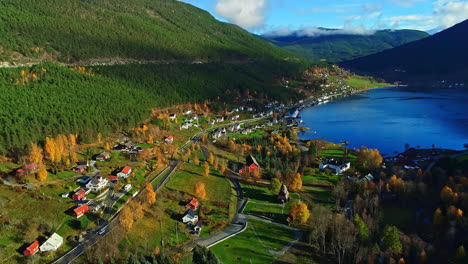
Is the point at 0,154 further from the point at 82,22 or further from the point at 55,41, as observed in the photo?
the point at 82,22

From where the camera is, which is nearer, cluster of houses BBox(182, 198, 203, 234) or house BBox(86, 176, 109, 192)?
cluster of houses BBox(182, 198, 203, 234)

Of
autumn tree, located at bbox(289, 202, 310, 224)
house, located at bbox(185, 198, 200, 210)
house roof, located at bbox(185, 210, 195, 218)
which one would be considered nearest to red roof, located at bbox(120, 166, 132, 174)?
house, located at bbox(185, 198, 200, 210)

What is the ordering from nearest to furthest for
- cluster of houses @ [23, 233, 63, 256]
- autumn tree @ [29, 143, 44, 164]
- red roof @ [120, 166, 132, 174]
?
cluster of houses @ [23, 233, 63, 256] → autumn tree @ [29, 143, 44, 164] → red roof @ [120, 166, 132, 174]

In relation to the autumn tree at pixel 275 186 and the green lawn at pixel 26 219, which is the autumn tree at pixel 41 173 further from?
the autumn tree at pixel 275 186

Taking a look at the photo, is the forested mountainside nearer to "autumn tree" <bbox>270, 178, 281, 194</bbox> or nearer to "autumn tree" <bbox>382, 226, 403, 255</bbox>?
"autumn tree" <bbox>270, 178, 281, 194</bbox>

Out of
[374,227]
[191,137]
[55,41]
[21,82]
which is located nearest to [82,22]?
[55,41]
